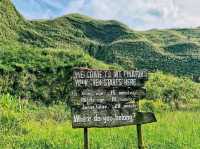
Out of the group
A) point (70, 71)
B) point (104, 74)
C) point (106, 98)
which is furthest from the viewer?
point (70, 71)

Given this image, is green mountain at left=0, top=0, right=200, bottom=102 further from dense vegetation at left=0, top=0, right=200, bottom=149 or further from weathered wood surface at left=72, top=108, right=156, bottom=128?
weathered wood surface at left=72, top=108, right=156, bottom=128

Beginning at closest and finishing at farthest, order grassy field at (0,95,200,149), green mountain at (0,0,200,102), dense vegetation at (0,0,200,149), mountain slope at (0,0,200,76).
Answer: grassy field at (0,95,200,149), dense vegetation at (0,0,200,149), green mountain at (0,0,200,102), mountain slope at (0,0,200,76)

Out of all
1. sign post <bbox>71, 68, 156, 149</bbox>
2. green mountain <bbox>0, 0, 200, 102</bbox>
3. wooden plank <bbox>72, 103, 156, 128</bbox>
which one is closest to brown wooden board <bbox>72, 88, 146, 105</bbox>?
sign post <bbox>71, 68, 156, 149</bbox>

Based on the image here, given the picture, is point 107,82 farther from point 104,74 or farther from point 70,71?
point 70,71

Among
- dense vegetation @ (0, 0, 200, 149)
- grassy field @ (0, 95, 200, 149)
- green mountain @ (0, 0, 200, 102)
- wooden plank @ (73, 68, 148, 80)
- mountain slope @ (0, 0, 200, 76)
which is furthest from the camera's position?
mountain slope @ (0, 0, 200, 76)

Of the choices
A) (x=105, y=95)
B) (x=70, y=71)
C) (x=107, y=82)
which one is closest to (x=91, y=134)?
(x=105, y=95)

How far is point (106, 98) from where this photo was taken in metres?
10.3

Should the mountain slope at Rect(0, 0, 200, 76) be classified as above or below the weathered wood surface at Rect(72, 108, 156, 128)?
above

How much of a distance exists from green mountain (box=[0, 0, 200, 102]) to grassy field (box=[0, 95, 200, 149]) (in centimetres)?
531

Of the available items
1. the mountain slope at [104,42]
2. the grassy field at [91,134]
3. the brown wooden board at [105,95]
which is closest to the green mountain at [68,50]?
the mountain slope at [104,42]

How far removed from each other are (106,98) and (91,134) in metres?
2.77

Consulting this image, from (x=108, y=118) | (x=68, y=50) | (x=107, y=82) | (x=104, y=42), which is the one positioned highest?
(x=104, y=42)

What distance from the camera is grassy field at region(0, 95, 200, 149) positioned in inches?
460

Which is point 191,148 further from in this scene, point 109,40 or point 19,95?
point 109,40
